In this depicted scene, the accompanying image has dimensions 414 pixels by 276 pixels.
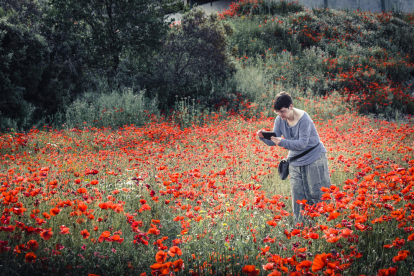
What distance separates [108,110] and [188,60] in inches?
→ 154

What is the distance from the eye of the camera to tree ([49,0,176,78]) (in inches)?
421

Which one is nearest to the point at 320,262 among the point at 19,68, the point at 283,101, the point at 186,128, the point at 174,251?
the point at 174,251

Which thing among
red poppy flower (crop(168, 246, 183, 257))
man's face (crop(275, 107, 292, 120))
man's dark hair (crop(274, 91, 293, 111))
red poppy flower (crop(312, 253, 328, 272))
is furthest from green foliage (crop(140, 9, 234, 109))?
red poppy flower (crop(312, 253, 328, 272))

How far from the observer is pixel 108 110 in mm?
8461

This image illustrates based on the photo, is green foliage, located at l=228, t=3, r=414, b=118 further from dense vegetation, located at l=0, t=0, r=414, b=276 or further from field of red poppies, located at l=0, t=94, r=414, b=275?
field of red poppies, located at l=0, t=94, r=414, b=275

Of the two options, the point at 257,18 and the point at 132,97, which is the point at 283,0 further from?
the point at 132,97

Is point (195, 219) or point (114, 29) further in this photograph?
point (114, 29)

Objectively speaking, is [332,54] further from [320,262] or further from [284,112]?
[320,262]

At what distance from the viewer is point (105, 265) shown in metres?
2.28

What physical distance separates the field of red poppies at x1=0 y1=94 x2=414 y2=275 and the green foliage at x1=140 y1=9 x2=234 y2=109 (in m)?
4.61

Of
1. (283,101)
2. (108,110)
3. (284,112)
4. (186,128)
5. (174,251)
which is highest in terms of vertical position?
(283,101)

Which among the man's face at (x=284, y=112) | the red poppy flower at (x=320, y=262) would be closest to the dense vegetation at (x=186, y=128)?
the red poppy flower at (x=320, y=262)

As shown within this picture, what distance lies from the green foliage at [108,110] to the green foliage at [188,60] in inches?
54.1

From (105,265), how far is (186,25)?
33.7 ft
